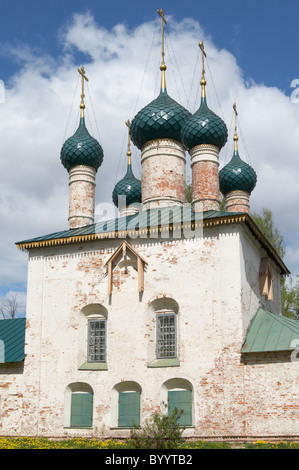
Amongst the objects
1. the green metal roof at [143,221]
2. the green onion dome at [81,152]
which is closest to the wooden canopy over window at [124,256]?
the green metal roof at [143,221]

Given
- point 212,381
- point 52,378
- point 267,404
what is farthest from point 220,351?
point 52,378

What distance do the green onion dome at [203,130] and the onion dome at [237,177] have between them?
3.54 metres

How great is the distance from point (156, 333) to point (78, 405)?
2305mm

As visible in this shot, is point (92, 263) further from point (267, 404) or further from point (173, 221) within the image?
point (267, 404)

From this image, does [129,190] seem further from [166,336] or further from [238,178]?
[166,336]

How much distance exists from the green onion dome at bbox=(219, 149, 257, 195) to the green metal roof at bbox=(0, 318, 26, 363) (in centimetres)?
767

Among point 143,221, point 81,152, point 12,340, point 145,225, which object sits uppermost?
point 81,152

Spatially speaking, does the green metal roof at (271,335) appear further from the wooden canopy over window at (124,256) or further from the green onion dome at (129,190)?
the green onion dome at (129,190)

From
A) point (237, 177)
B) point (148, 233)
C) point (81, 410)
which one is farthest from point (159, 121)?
point (81, 410)

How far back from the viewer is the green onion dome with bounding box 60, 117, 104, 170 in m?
16.9

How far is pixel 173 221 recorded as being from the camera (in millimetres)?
12953

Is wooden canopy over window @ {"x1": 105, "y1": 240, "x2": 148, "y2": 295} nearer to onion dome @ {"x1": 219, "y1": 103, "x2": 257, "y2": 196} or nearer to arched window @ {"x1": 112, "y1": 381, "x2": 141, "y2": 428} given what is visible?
arched window @ {"x1": 112, "y1": 381, "x2": 141, "y2": 428}

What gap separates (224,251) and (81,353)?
3883 mm

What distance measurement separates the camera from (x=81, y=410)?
1278 centimetres
